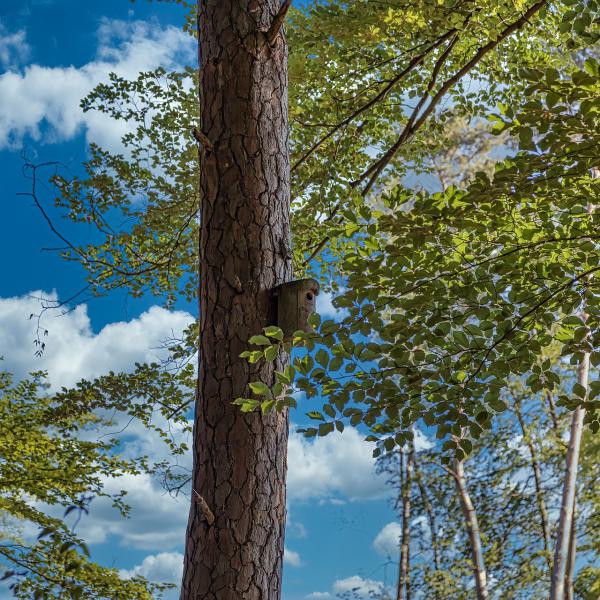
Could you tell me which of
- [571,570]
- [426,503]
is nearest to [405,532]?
[426,503]

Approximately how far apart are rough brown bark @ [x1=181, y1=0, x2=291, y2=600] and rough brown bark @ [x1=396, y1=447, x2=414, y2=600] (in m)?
8.08

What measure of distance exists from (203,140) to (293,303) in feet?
2.60

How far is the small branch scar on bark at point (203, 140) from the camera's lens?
9.19ft

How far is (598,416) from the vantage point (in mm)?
2920

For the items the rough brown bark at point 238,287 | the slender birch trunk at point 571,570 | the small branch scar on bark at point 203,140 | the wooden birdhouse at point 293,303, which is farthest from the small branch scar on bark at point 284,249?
the slender birch trunk at point 571,570

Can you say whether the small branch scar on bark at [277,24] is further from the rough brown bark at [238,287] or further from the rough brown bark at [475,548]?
the rough brown bark at [475,548]

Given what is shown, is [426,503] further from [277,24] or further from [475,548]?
[277,24]

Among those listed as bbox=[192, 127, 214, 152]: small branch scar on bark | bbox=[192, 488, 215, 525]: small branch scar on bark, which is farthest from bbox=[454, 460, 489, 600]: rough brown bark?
bbox=[192, 127, 214, 152]: small branch scar on bark

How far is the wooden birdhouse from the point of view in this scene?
2711 mm

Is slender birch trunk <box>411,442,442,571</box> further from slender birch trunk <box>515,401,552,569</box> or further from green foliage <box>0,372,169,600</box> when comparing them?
green foliage <box>0,372,169,600</box>

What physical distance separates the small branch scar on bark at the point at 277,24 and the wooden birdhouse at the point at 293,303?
1.14 meters

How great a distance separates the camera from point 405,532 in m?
10.3

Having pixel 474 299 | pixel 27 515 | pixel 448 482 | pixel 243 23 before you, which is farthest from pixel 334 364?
pixel 448 482

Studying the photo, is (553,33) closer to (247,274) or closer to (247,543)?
(247,274)
